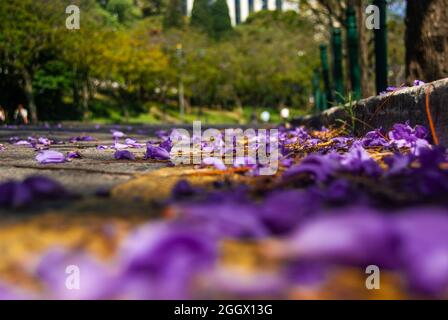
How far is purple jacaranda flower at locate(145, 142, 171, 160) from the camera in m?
3.07

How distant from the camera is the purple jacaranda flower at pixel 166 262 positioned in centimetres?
88

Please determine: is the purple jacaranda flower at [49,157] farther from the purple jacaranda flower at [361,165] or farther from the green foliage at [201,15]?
the green foliage at [201,15]

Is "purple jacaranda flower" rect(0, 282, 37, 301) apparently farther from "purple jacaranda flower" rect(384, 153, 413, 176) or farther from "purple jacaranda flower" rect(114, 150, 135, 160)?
"purple jacaranda flower" rect(114, 150, 135, 160)

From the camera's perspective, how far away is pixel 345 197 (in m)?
1.34

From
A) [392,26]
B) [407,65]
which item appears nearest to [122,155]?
[407,65]

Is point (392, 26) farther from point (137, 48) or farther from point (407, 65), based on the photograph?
point (407, 65)

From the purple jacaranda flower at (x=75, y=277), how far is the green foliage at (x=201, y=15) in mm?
65482

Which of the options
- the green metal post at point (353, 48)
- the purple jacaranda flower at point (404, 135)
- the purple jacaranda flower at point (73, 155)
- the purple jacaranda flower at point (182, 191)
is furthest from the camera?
the green metal post at point (353, 48)

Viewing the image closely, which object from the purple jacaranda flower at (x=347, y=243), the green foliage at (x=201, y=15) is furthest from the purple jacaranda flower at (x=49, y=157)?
the green foliage at (x=201, y=15)

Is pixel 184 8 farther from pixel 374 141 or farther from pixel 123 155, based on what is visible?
pixel 374 141

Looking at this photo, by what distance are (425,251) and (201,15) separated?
226 ft

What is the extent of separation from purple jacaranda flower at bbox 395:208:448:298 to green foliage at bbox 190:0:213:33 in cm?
6551

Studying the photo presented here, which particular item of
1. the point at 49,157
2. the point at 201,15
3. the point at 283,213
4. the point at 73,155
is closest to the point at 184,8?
the point at 201,15

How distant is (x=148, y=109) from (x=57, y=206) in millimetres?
46003
